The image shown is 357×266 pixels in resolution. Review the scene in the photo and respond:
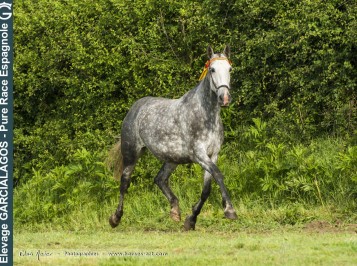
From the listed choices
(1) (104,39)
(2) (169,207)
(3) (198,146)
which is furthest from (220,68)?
(1) (104,39)

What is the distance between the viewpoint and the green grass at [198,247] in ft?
32.1

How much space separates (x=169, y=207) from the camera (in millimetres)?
15070

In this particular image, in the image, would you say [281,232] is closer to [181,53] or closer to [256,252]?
[256,252]

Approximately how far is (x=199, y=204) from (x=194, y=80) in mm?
3985

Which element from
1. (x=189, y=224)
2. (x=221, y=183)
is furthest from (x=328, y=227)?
(x=189, y=224)

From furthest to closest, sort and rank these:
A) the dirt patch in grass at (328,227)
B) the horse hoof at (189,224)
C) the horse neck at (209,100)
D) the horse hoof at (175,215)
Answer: the horse hoof at (175,215)
the horse hoof at (189,224)
the horse neck at (209,100)
the dirt patch in grass at (328,227)

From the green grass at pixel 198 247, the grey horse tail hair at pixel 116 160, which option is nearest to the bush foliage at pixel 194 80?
the grey horse tail hair at pixel 116 160

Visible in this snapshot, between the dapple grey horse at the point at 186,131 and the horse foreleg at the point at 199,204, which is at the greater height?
the dapple grey horse at the point at 186,131

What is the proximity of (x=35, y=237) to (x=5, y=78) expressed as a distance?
4631 millimetres

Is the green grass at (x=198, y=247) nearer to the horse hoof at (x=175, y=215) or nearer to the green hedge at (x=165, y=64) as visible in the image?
the horse hoof at (x=175, y=215)

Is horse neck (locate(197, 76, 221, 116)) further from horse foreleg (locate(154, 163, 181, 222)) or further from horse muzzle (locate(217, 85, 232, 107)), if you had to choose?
horse foreleg (locate(154, 163, 181, 222))

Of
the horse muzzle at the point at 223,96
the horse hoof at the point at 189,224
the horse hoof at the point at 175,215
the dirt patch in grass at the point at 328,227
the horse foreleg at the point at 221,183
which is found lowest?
the horse hoof at the point at 175,215

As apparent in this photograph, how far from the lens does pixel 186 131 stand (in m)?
13.0

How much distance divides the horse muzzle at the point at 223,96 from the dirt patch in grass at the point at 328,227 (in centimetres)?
206
